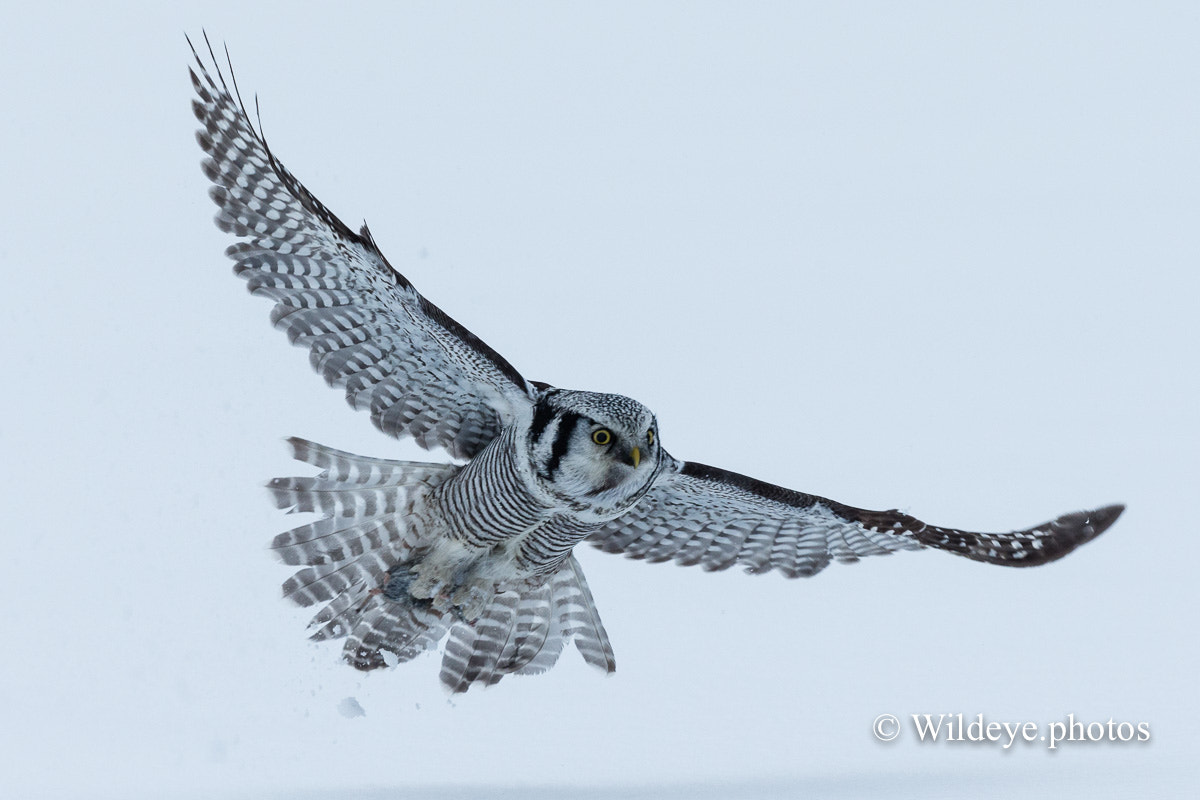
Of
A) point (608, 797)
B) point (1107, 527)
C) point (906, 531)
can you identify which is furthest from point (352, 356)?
point (1107, 527)

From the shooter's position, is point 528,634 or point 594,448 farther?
point 528,634

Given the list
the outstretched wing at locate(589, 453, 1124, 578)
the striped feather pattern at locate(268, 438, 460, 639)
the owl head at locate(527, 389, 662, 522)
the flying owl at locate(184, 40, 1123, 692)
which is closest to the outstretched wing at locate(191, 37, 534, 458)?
the flying owl at locate(184, 40, 1123, 692)

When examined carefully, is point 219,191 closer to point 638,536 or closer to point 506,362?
point 506,362

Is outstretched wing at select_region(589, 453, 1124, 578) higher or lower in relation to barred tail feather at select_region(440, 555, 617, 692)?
higher

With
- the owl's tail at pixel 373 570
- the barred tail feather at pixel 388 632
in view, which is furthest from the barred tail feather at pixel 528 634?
the barred tail feather at pixel 388 632

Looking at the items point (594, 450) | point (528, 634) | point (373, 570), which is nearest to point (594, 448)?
point (594, 450)

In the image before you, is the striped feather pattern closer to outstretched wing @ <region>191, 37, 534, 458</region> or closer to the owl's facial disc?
outstretched wing @ <region>191, 37, 534, 458</region>

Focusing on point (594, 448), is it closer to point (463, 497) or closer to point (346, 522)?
point (463, 497)
